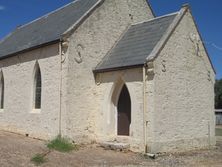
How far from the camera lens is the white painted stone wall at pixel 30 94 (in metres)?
18.9

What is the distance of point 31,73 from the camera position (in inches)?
837

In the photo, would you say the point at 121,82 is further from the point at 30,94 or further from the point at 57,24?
the point at 57,24

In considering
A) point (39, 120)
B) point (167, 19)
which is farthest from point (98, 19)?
point (39, 120)

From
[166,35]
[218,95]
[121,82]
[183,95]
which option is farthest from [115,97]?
[218,95]

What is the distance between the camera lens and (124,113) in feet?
61.6

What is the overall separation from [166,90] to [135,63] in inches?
74.3

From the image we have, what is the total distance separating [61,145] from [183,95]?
20.6ft

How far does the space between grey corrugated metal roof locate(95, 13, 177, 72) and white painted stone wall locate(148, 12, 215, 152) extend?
2.41 feet

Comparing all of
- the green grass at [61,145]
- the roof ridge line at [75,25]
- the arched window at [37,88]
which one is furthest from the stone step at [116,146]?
the roof ridge line at [75,25]

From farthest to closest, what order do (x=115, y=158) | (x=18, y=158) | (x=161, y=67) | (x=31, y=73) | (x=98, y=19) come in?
(x=31, y=73) → (x=98, y=19) → (x=161, y=67) → (x=115, y=158) → (x=18, y=158)

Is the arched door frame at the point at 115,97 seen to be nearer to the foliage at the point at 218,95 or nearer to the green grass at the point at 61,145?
the green grass at the point at 61,145

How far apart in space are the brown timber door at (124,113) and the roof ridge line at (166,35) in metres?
2.83

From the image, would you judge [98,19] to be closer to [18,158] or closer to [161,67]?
[161,67]

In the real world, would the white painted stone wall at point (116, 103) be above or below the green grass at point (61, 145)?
above
